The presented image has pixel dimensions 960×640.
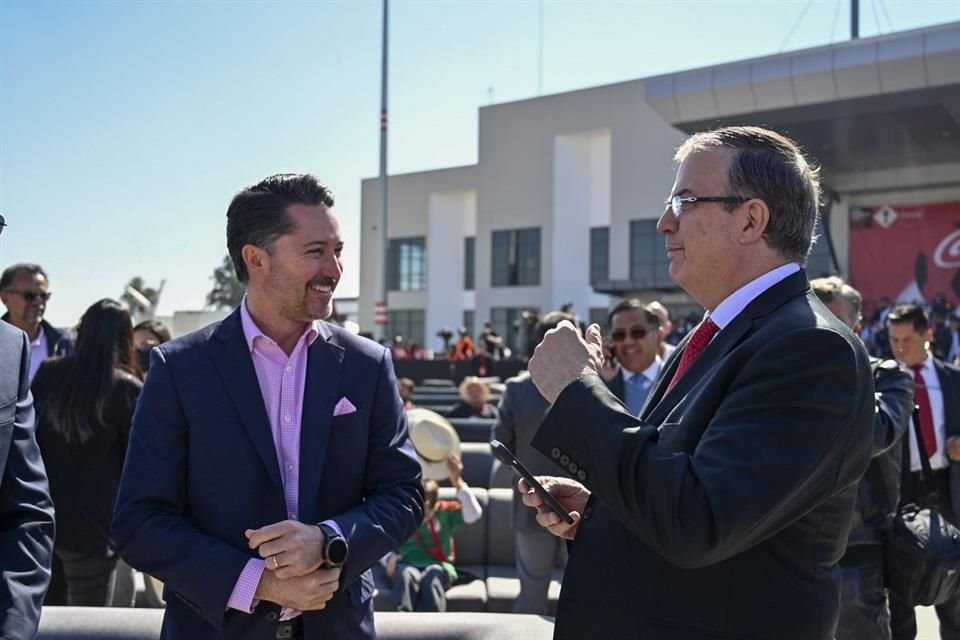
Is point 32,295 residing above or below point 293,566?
above

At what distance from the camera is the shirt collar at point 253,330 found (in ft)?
7.82

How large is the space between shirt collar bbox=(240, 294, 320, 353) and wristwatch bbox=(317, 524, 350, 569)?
1.80ft

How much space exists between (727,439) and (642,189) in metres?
37.1

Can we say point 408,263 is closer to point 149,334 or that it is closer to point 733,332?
point 149,334

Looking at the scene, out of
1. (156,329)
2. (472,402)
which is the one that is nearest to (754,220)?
(156,329)

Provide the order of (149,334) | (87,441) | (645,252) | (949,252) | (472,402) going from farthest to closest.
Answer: (645,252)
(949,252)
(472,402)
(149,334)
(87,441)

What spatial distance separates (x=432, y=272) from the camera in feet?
158

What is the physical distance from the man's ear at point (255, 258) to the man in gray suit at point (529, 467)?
2674mm

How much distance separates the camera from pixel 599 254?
40969mm

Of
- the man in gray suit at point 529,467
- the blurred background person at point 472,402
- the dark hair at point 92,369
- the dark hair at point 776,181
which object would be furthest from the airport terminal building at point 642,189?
the dark hair at point 776,181

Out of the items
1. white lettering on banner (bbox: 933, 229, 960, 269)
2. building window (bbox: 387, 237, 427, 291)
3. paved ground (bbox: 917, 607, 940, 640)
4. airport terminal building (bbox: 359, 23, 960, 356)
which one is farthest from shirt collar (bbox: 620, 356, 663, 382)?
building window (bbox: 387, 237, 427, 291)

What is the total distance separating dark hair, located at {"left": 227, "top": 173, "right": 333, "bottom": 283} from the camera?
241 cm

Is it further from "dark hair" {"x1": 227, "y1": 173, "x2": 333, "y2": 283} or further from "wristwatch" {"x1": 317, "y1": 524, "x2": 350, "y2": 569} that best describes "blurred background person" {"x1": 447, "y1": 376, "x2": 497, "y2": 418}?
"wristwatch" {"x1": 317, "y1": 524, "x2": 350, "y2": 569}

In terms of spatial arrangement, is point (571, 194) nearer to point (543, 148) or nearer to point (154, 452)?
point (543, 148)
